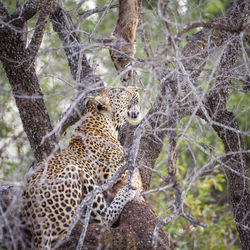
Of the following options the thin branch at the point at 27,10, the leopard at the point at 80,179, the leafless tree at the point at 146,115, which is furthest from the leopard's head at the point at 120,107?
the thin branch at the point at 27,10

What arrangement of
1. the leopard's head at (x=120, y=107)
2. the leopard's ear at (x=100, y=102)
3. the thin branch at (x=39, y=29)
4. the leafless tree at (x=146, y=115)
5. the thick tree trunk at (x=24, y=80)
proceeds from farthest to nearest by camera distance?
the leopard's head at (x=120, y=107) → the leopard's ear at (x=100, y=102) → the thin branch at (x=39, y=29) → the thick tree trunk at (x=24, y=80) → the leafless tree at (x=146, y=115)

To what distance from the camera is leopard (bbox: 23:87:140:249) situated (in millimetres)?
4480

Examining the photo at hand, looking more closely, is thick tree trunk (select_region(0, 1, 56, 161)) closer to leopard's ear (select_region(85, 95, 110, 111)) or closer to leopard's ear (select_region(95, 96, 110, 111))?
leopard's ear (select_region(85, 95, 110, 111))

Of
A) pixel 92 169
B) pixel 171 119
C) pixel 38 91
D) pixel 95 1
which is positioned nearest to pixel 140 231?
pixel 92 169

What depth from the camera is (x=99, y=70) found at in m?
6.79

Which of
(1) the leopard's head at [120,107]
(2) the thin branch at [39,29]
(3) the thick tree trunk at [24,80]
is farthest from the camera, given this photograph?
(1) the leopard's head at [120,107]

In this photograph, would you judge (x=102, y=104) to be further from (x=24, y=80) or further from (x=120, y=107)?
(x=24, y=80)

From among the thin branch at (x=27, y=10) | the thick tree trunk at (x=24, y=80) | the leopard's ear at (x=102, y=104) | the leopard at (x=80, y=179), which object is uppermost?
the thin branch at (x=27, y=10)

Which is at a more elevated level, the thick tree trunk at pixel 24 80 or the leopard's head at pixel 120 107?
the thick tree trunk at pixel 24 80

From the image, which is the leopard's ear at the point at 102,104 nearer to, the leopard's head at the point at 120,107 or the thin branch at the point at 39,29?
the leopard's head at the point at 120,107

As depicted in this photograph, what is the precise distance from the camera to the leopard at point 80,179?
4480mm

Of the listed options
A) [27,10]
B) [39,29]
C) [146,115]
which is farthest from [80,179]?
[27,10]

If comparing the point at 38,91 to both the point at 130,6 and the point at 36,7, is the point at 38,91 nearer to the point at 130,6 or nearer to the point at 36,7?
the point at 36,7

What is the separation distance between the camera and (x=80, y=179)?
513cm
